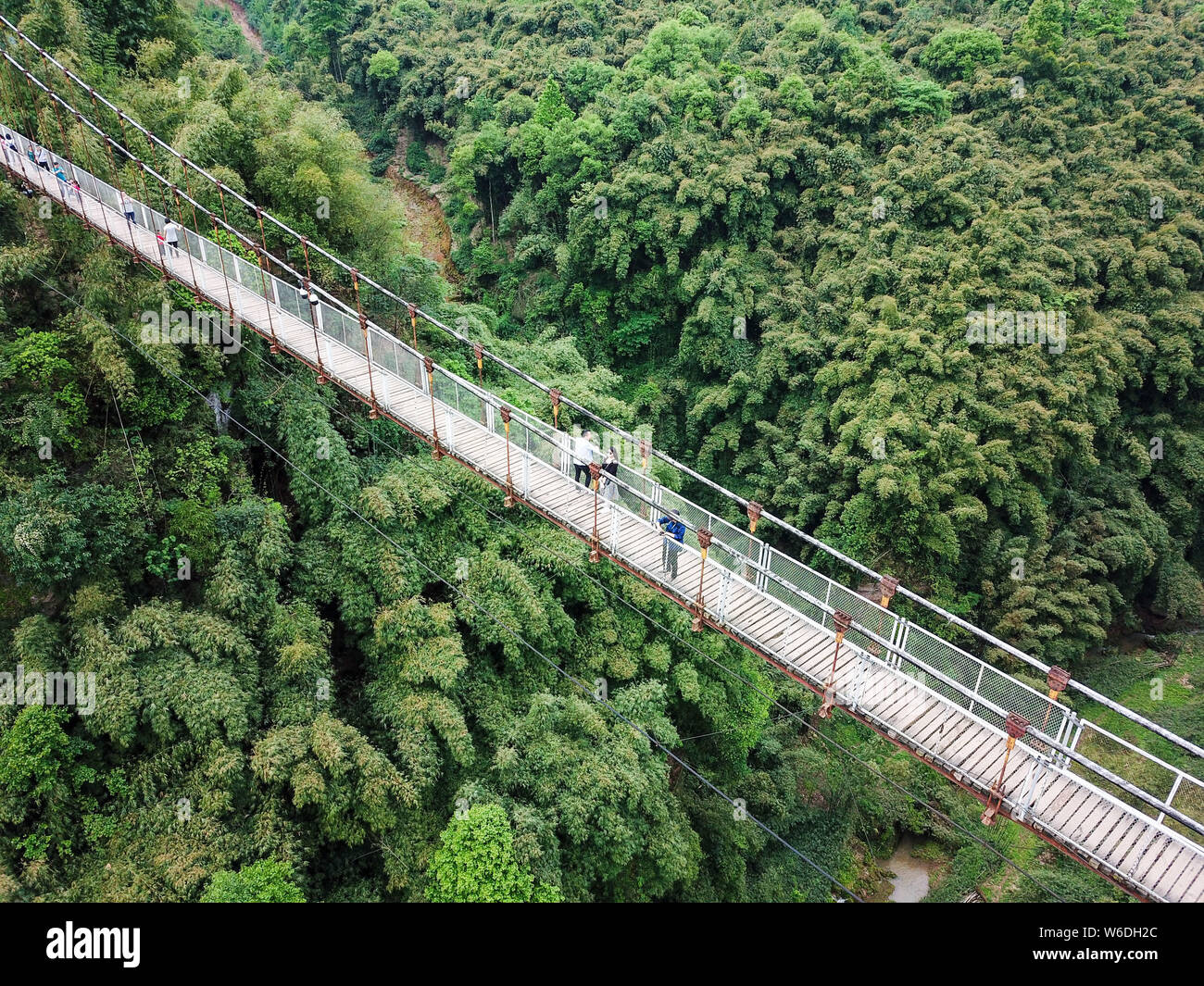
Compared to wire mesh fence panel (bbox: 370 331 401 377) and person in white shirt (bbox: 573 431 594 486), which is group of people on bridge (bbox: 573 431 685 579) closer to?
person in white shirt (bbox: 573 431 594 486)

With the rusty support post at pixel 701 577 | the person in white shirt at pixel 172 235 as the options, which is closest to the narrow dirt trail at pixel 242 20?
the person in white shirt at pixel 172 235

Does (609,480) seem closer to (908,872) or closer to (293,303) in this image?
(293,303)

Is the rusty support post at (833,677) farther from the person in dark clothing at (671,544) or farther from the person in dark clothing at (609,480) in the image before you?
the person in dark clothing at (609,480)

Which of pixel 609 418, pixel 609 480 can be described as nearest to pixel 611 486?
pixel 609 480

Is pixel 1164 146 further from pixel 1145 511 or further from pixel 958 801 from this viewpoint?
pixel 958 801

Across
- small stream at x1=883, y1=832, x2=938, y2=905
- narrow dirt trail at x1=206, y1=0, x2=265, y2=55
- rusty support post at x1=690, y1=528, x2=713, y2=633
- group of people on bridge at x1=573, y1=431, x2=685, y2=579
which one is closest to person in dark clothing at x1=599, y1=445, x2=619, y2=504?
group of people on bridge at x1=573, y1=431, x2=685, y2=579

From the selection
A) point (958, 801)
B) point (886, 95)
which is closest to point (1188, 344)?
point (886, 95)

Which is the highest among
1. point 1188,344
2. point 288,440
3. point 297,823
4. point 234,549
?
point 1188,344
